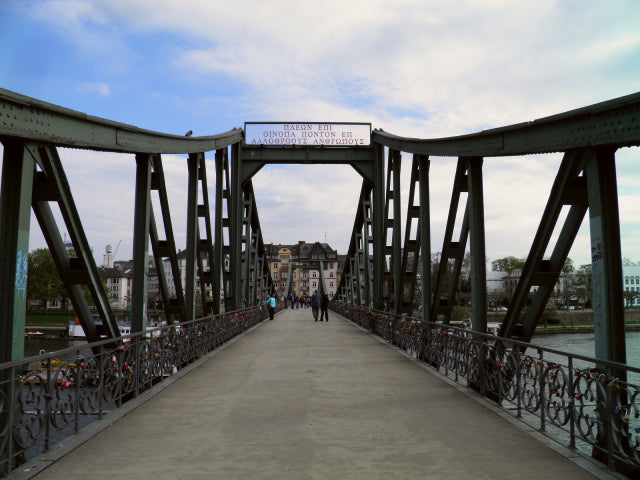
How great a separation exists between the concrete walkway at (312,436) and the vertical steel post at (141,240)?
1.10 m

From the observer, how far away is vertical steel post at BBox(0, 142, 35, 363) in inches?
179

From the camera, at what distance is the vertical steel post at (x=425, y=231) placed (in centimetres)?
1040

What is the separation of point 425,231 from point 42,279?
75215 millimetres

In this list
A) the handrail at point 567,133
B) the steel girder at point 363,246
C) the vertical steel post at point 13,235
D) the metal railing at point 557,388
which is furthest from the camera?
the steel girder at point 363,246

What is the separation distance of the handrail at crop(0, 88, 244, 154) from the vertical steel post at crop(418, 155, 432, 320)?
4.91m

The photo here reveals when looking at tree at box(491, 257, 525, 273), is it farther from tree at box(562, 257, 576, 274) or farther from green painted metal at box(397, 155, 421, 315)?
green painted metal at box(397, 155, 421, 315)

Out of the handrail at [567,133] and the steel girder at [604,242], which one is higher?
the handrail at [567,133]

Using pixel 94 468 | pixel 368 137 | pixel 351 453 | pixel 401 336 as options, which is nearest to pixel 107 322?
pixel 94 468

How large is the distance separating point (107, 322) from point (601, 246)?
17.4 feet

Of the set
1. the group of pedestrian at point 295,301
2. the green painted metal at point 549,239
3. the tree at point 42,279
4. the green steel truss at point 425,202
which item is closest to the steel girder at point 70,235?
the green steel truss at point 425,202

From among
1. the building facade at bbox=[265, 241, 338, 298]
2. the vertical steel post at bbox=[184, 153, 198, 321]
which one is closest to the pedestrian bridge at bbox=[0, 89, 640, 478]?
the vertical steel post at bbox=[184, 153, 198, 321]

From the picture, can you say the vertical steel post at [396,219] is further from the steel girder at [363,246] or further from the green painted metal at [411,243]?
the steel girder at [363,246]

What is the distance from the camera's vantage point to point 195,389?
7320 mm

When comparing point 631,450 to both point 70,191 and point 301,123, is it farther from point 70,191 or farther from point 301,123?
point 301,123
